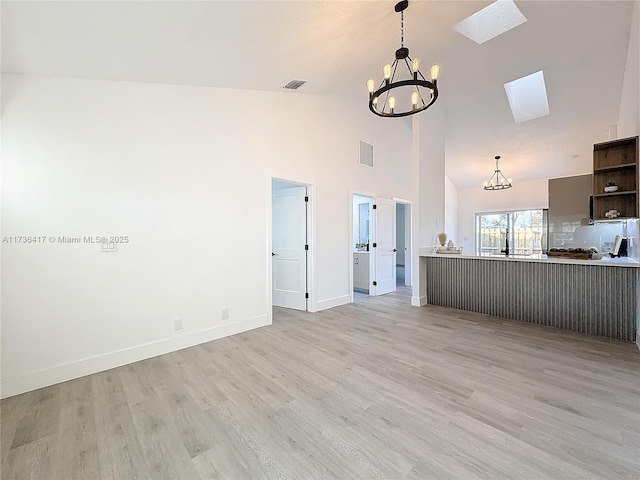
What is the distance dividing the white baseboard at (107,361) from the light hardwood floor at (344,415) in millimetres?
100

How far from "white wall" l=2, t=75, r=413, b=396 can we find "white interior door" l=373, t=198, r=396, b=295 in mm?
2127

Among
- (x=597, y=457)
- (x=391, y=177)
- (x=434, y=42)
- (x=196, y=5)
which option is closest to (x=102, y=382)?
(x=196, y=5)

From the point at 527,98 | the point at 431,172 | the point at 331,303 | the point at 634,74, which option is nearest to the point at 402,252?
the point at 431,172

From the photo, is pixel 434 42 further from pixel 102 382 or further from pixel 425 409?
pixel 102 382

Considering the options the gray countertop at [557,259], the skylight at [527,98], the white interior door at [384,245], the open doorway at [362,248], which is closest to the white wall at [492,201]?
the skylight at [527,98]

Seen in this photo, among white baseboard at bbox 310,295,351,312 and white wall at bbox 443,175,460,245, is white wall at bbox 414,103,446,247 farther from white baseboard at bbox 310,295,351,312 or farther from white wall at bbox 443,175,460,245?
white wall at bbox 443,175,460,245

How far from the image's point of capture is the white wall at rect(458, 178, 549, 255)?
857 cm

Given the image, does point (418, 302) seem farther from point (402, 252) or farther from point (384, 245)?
point (402, 252)

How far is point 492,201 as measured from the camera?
9.45 m

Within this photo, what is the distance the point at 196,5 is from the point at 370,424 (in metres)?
3.27

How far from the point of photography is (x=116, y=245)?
9.42 ft

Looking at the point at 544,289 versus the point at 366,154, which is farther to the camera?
the point at 366,154

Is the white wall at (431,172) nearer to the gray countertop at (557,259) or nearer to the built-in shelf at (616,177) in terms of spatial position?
the gray countertop at (557,259)

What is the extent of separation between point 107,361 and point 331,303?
10.5 ft
